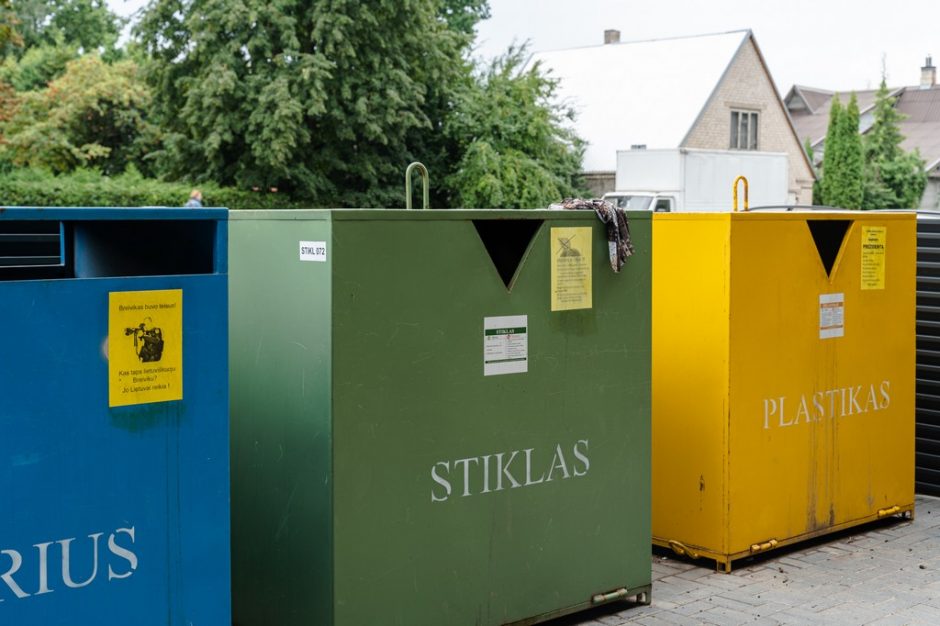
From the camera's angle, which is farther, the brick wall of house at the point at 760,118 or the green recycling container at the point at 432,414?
the brick wall of house at the point at 760,118

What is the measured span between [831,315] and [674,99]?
40.2 metres

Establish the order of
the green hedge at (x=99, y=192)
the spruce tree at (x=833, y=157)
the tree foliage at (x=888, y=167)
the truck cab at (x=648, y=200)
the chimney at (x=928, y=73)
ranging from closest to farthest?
1. the green hedge at (x=99, y=192)
2. the truck cab at (x=648, y=200)
3. the spruce tree at (x=833, y=157)
4. the tree foliage at (x=888, y=167)
5. the chimney at (x=928, y=73)

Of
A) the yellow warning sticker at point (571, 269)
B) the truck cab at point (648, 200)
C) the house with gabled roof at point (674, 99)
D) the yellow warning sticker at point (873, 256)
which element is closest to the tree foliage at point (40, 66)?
the house with gabled roof at point (674, 99)

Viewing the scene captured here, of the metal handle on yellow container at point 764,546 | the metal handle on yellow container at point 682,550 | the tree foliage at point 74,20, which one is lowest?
the metal handle on yellow container at point 682,550

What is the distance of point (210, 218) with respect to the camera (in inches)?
132

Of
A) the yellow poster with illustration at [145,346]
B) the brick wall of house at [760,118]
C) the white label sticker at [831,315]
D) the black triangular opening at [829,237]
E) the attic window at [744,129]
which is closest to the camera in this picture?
the yellow poster with illustration at [145,346]

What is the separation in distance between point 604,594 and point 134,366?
93.9 inches

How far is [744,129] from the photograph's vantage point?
157ft

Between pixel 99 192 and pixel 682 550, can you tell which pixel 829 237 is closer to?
pixel 682 550

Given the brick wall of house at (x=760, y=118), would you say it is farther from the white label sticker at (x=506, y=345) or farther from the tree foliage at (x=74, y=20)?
the white label sticker at (x=506, y=345)

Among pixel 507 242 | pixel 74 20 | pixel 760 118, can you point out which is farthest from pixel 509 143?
pixel 74 20

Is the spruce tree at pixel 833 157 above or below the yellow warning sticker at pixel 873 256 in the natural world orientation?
above

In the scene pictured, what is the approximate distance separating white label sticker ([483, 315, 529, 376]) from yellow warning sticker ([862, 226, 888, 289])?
240 cm

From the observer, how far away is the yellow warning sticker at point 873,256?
5.91 metres
